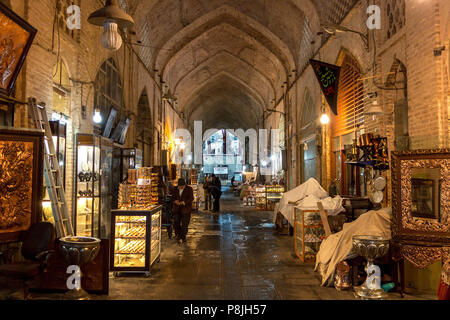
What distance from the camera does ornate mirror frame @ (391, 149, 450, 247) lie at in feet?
14.6

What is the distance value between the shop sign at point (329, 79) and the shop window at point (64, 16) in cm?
544

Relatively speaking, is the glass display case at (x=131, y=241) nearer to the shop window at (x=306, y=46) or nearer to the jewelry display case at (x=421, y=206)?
the jewelry display case at (x=421, y=206)

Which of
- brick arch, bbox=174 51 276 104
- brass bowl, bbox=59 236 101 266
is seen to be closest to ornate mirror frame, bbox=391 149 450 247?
brass bowl, bbox=59 236 101 266

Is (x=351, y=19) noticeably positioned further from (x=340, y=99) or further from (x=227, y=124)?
(x=227, y=124)

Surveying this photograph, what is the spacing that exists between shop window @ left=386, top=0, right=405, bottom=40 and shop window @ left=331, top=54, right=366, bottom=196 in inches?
74.6

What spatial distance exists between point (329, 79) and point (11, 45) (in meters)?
6.66

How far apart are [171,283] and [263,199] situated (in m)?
10.7

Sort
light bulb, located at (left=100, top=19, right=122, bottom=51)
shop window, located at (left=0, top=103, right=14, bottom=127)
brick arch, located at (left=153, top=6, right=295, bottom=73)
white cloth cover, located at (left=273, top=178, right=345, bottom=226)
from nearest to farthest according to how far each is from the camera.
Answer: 1. shop window, located at (left=0, top=103, right=14, bottom=127)
2. light bulb, located at (left=100, top=19, right=122, bottom=51)
3. white cloth cover, located at (left=273, top=178, right=345, bottom=226)
4. brick arch, located at (left=153, top=6, right=295, bottom=73)

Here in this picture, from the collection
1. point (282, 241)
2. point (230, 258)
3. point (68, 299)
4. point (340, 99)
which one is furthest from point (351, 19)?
point (68, 299)

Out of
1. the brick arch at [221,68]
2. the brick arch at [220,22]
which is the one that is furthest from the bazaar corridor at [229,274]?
the brick arch at [221,68]

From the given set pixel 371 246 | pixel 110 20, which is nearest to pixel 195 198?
pixel 110 20

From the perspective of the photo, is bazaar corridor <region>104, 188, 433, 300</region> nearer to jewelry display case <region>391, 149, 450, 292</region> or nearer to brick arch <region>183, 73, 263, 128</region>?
jewelry display case <region>391, 149, 450, 292</region>

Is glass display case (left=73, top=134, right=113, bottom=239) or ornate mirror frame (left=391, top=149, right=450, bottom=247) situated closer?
ornate mirror frame (left=391, top=149, right=450, bottom=247)

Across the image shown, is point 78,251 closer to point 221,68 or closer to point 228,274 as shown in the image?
point 228,274
